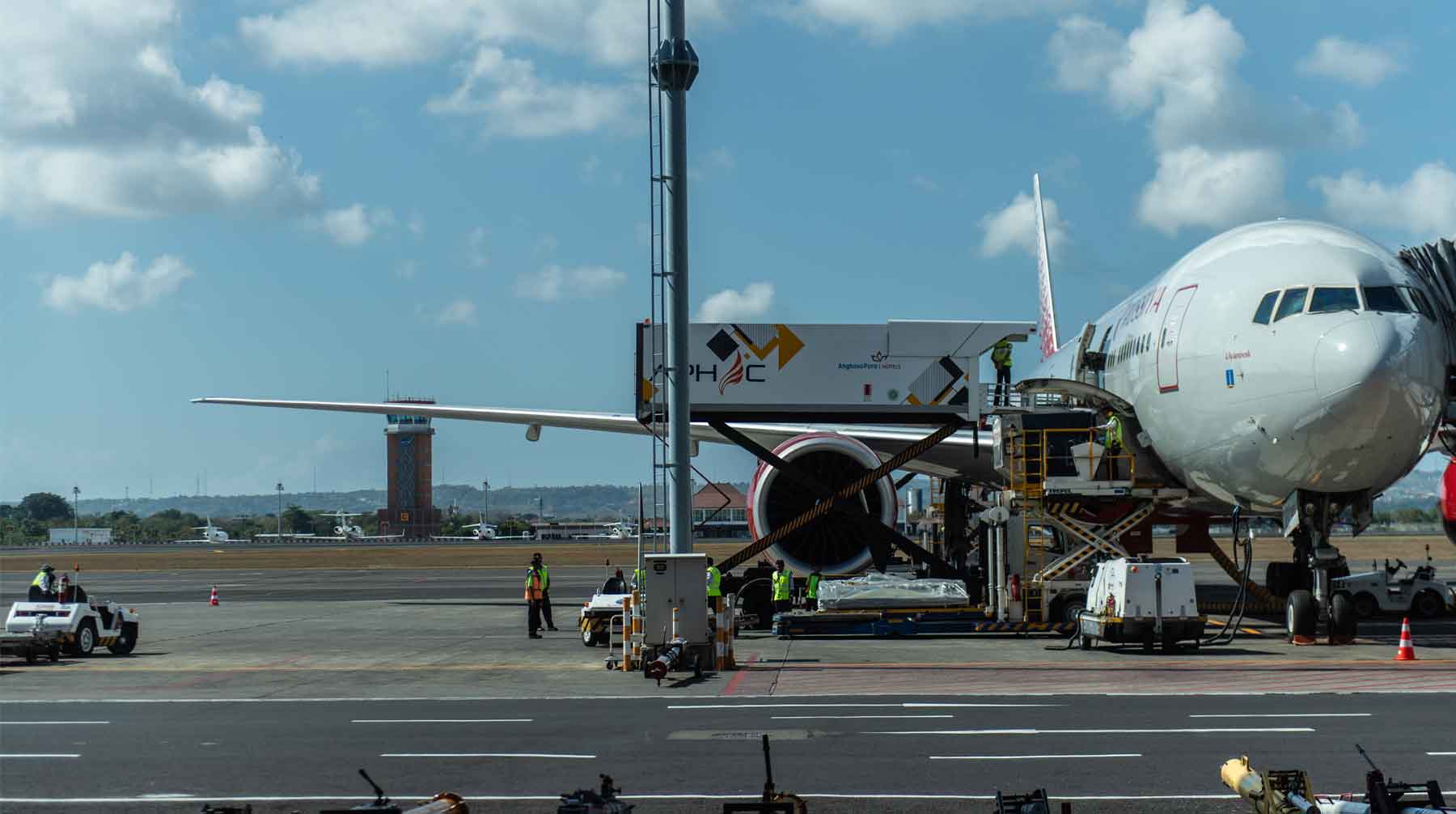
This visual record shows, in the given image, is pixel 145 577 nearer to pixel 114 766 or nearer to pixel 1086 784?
pixel 114 766

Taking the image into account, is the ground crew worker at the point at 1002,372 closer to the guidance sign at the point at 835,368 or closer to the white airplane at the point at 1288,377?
the guidance sign at the point at 835,368

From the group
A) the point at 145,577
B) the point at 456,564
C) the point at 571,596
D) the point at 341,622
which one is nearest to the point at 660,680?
the point at 341,622

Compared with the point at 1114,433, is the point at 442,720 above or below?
below

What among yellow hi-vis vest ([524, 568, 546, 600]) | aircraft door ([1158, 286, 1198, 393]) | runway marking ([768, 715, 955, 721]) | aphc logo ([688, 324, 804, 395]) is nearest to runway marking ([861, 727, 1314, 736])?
runway marking ([768, 715, 955, 721])

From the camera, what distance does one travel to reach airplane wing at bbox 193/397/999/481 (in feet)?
88.2

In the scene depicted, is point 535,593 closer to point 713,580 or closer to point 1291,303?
point 713,580

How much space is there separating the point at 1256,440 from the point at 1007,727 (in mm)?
7551

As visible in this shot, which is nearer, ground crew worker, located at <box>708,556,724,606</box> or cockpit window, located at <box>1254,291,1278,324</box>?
cockpit window, located at <box>1254,291,1278,324</box>

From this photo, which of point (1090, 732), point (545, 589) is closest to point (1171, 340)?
point (1090, 732)

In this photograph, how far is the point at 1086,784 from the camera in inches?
381

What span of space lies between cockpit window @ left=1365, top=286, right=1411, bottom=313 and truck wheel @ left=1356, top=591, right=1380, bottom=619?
32.4 ft

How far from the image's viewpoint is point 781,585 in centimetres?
2480

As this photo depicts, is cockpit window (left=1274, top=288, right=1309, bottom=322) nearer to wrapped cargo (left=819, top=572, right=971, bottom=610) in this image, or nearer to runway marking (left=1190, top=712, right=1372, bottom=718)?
runway marking (left=1190, top=712, right=1372, bottom=718)

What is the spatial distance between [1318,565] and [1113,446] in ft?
13.1
